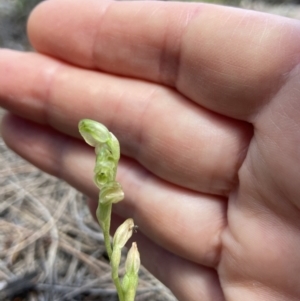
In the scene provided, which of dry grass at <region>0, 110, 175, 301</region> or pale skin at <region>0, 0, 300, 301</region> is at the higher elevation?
pale skin at <region>0, 0, 300, 301</region>

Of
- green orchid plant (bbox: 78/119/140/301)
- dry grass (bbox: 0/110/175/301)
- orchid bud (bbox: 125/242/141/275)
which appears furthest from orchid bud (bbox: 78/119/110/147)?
dry grass (bbox: 0/110/175/301)

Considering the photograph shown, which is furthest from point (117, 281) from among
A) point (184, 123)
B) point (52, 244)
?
point (52, 244)

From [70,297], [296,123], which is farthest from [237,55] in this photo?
[70,297]

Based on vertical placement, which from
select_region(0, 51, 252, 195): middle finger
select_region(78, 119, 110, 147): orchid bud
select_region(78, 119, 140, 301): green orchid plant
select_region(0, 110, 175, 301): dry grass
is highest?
select_region(78, 119, 110, 147): orchid bud

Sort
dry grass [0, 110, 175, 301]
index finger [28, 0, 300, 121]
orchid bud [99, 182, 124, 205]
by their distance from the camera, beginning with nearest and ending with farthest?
1. orchid bud [99, 182, 124, 205]
2. index finger [28, 0, 300, 121]
3. dry grass [0, 110, 175, 301]

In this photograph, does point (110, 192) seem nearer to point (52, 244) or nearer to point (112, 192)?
point (112, 192)

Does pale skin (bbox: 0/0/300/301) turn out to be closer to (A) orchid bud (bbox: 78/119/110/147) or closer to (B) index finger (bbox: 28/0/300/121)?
(B) index finger (bbox: 28/0/300/121)

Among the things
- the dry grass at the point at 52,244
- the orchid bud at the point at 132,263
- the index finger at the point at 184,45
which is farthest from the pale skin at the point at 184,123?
the orchid bud at the point at 132,263
